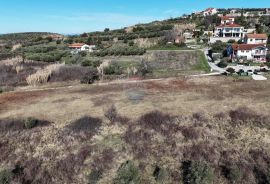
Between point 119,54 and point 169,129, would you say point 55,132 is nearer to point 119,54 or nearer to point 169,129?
point 169,129

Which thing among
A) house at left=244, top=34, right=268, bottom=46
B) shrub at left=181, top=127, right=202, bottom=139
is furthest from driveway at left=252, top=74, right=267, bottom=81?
house at left=244, top=34, right=268, bottom=46

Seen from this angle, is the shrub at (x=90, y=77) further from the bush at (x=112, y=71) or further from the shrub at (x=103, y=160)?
the shrub at (x=103, y=160)

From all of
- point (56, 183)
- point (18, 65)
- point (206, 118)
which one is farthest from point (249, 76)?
point (18, 65)

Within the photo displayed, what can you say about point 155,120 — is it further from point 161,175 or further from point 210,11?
point 210,11

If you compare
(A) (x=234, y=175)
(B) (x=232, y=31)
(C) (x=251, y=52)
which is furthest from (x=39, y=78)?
(B) (x=232, y=31)

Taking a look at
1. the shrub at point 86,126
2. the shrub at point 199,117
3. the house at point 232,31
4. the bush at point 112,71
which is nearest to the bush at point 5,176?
the shrub at point 86,126

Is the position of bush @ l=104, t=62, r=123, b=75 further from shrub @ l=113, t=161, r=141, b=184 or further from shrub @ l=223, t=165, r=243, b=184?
shrub @ l=223, t=165, r=243, b=184
